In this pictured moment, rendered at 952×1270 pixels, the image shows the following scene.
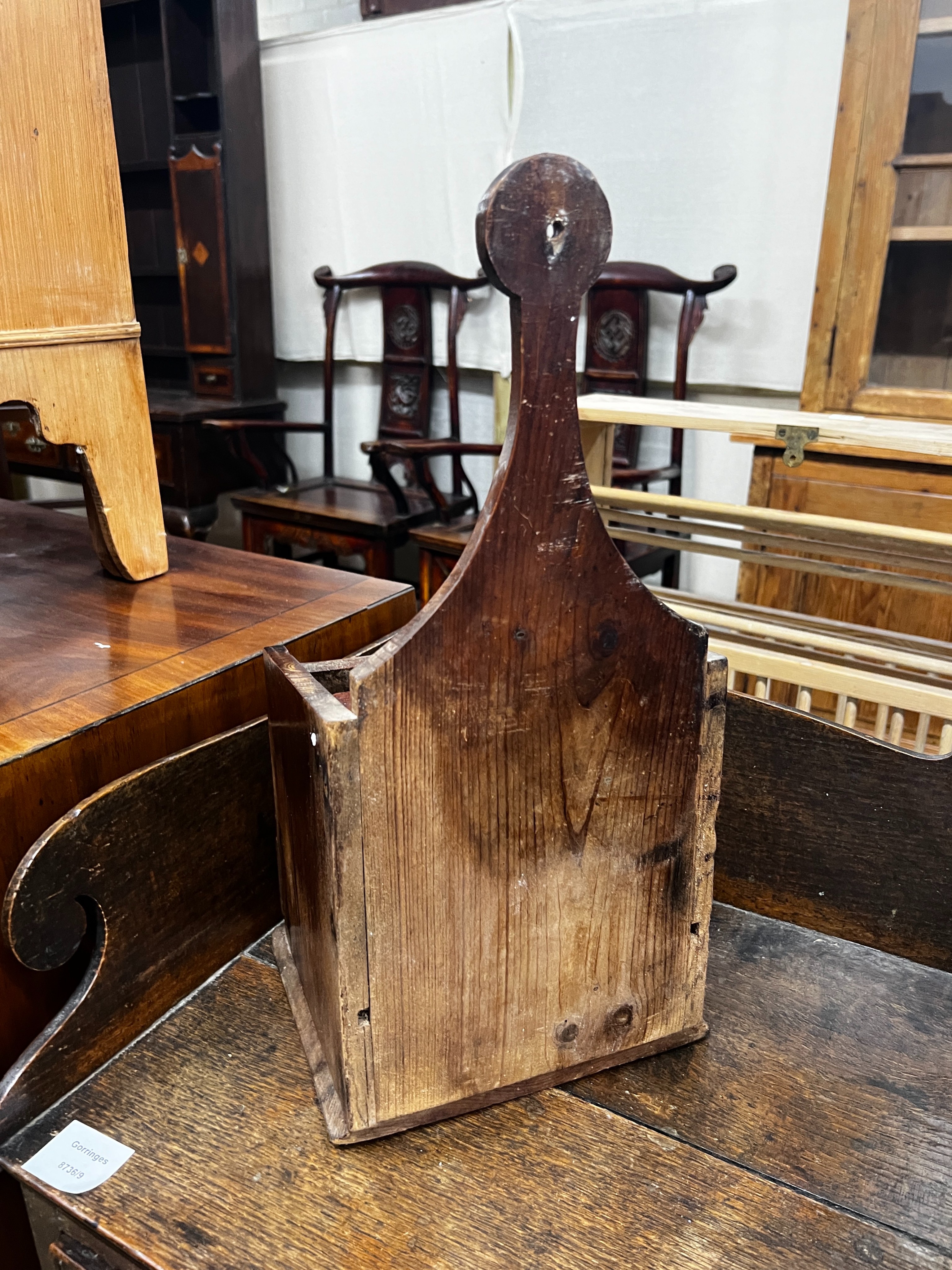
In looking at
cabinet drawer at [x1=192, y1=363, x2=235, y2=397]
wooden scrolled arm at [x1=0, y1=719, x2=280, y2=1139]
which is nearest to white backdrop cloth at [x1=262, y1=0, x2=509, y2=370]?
cabinet drawer at [x1=192, y1=363, x2=235, y2=397]

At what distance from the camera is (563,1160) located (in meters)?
0.52

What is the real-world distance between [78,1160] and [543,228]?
54cm

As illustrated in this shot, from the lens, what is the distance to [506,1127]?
539 millimetres

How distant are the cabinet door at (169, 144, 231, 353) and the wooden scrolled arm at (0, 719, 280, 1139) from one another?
222 cm

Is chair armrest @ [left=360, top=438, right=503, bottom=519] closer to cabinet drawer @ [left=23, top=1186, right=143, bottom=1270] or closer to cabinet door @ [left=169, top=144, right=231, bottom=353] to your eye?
cabinet door @ [left=169, top=144, right=231, bottom=353]

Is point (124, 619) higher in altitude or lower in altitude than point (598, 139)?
lower

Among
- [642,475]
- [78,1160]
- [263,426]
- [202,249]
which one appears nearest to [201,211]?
[202,249]

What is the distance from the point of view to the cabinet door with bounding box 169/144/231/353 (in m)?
2.51

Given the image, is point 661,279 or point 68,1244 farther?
point 661,279

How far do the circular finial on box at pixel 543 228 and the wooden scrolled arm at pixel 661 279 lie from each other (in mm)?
1681

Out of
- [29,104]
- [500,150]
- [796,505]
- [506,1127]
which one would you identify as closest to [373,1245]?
[506,1127]

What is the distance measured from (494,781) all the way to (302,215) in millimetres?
2543

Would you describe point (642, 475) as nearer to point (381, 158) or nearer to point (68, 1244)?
point (381, 158)

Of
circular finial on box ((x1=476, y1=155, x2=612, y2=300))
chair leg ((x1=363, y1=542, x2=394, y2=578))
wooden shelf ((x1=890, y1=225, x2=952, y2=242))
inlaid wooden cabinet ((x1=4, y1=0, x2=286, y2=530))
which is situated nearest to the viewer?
circular finial on box ((x1=476, y1=155, x2=612, y2=300))
